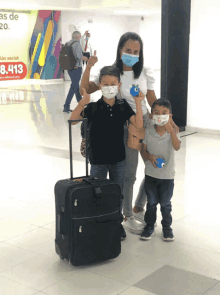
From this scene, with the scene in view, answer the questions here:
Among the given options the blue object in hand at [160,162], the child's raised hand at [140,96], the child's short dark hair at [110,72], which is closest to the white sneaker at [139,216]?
the blue object in hand at [160,162]

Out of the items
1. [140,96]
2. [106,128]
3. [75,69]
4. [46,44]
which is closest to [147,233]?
[106,128]

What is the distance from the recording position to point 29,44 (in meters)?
18.3

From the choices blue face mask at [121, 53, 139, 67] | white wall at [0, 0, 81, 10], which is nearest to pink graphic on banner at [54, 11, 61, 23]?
white wall at [0, 0, 81, 10]

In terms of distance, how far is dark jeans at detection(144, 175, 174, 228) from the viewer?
119 inches

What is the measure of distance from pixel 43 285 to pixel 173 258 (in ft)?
2.71

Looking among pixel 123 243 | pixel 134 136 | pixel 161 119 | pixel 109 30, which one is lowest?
Result: pixel 123 243

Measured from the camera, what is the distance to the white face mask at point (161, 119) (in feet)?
9.42

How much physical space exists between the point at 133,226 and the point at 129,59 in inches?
46.9

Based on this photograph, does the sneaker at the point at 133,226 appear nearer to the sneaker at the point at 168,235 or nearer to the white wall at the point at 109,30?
the sneaker at the point at 168,235

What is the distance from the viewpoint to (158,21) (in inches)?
934

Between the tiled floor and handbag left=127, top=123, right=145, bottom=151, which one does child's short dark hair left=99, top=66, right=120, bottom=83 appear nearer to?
handbag left=127, top=123, right=145, bottom=151

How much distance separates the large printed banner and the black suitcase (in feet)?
50.9

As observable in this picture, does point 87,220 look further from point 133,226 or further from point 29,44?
point 29,44

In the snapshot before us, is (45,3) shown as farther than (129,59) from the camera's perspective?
Yes
